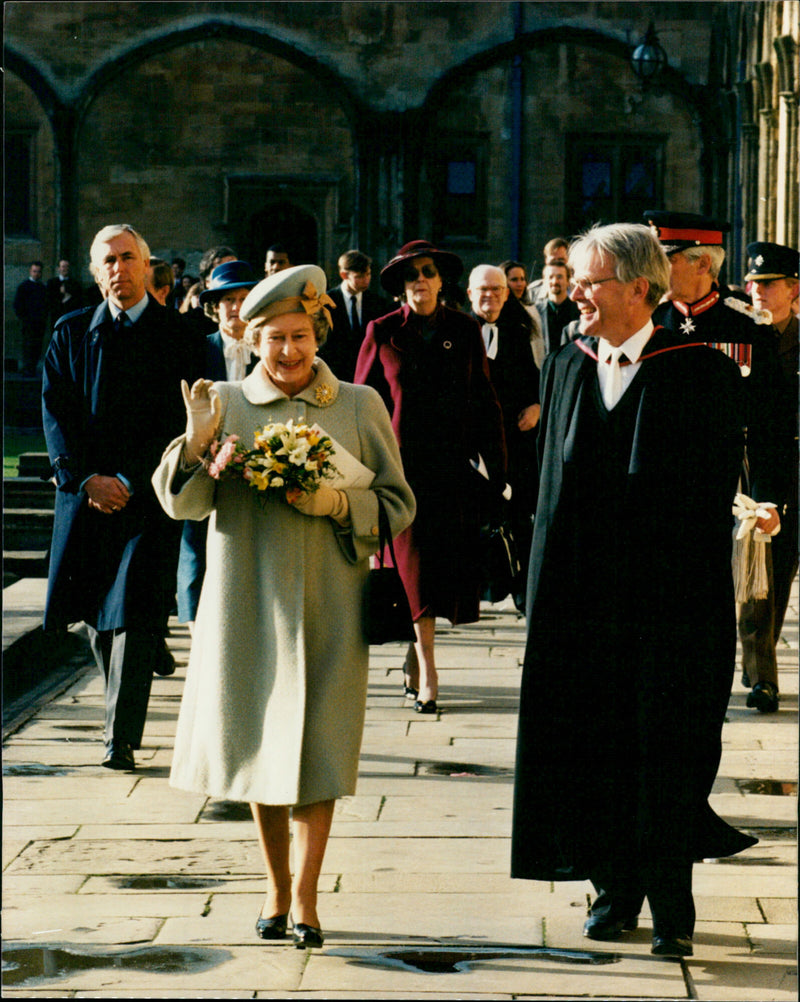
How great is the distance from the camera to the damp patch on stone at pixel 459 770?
6.68 metres

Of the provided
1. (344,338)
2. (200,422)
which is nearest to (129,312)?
(200,422)

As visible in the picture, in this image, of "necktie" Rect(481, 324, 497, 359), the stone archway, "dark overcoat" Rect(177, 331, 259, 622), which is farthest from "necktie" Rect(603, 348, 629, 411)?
the stone archway

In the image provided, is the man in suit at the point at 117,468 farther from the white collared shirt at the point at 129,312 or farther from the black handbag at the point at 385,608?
the black handbag at the point at 385,608

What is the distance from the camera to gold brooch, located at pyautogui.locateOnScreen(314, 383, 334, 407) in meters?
4.86

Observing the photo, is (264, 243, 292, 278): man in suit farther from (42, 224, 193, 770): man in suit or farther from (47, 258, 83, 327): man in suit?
(47, 258, 83, 327): man in suit

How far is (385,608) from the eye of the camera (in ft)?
15.8

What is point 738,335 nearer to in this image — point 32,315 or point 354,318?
point 354,318

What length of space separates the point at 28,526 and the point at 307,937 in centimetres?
980

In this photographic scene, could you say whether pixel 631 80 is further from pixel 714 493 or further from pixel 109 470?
pixel 714 493

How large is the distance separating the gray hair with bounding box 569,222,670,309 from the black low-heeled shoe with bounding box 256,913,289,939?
6.01 ft

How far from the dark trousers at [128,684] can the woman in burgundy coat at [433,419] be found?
1.47m

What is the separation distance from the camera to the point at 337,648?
4715 millimetres

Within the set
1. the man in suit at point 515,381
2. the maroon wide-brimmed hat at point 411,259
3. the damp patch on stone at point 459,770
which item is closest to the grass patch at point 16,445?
the man in suit at point 515,381

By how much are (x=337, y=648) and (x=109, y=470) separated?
2.46m
